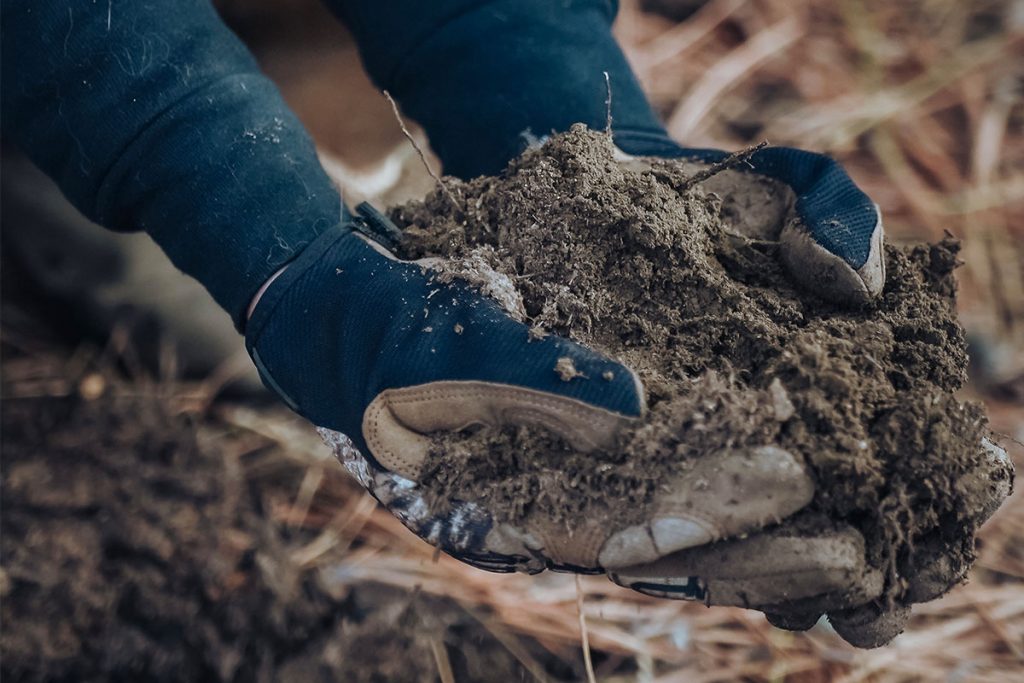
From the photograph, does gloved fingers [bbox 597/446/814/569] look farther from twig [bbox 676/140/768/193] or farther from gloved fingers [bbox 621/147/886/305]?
twig [bbox 676/140/768/193]

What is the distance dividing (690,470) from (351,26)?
1.01m

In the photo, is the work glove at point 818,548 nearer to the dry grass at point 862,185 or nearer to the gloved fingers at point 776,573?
the gloved fingers at point 776,573

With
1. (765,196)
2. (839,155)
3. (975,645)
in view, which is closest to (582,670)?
(975,645)

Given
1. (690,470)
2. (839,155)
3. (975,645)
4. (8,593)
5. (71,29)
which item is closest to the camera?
(690,470)

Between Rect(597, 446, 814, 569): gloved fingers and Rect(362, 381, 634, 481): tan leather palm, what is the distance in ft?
0.29

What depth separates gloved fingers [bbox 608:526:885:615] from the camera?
32.7 inches

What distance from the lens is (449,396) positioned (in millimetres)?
936

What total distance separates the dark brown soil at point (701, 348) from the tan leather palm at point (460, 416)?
0.02 m

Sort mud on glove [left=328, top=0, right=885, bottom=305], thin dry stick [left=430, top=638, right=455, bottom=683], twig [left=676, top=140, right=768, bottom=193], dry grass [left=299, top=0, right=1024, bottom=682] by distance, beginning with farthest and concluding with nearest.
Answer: dry grass [left=299, top=0, right=1024, bottom=682]
thin dry stick [left=430, top=638, right=455, bottom=683]
mud on glove [left=328, top=0, right=885, bottom=305]
twig [left=676, top=140, right=768, bottom=193]

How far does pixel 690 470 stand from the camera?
0.85 meters

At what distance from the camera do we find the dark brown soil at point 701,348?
86 cm

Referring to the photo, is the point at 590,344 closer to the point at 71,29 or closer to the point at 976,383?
the point at 71,29

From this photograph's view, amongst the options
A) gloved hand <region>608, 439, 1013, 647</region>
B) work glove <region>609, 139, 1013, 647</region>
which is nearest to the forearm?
work glove <region>609, 139, 1013, 647</region>

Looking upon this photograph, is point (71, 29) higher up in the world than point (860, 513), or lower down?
higher up
